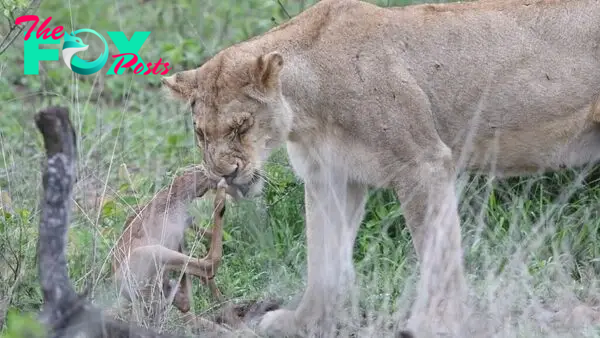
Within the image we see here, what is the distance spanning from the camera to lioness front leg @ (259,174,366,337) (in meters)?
5.31

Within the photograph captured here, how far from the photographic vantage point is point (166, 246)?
5.28 meters

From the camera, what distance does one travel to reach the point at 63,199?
3420 mm

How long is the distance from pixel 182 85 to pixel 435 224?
1208 mm

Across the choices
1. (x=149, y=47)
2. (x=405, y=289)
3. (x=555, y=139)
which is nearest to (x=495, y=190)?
(x=555, y=139)

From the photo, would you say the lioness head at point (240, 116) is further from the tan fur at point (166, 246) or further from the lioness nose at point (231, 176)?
the tan fur at point (166, 246)

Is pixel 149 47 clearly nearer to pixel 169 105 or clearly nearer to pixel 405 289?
pixel 169 105

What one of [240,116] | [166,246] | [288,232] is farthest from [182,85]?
[288,232]

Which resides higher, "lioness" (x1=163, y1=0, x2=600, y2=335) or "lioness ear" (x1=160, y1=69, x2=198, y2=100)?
"lioness ear" (x1=160, y1=69, x2=198, y2=100)

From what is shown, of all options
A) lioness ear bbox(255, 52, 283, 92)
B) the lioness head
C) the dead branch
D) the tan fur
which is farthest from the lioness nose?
the dead branch

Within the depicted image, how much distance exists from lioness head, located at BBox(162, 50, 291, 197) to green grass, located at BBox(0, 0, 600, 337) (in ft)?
1.49

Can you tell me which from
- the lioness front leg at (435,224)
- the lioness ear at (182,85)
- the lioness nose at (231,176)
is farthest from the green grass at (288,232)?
the lioness nose at (231,176)

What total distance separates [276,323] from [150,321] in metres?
0.82

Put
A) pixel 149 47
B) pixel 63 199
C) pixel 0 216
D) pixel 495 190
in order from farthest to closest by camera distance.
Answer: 1. pixel 149 47
2. pixel 495 190
3. pixel 0 216
4. pixel 63 199

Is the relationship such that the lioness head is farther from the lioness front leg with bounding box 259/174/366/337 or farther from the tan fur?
the lioness front leg with bounding box 259/174/366/337
